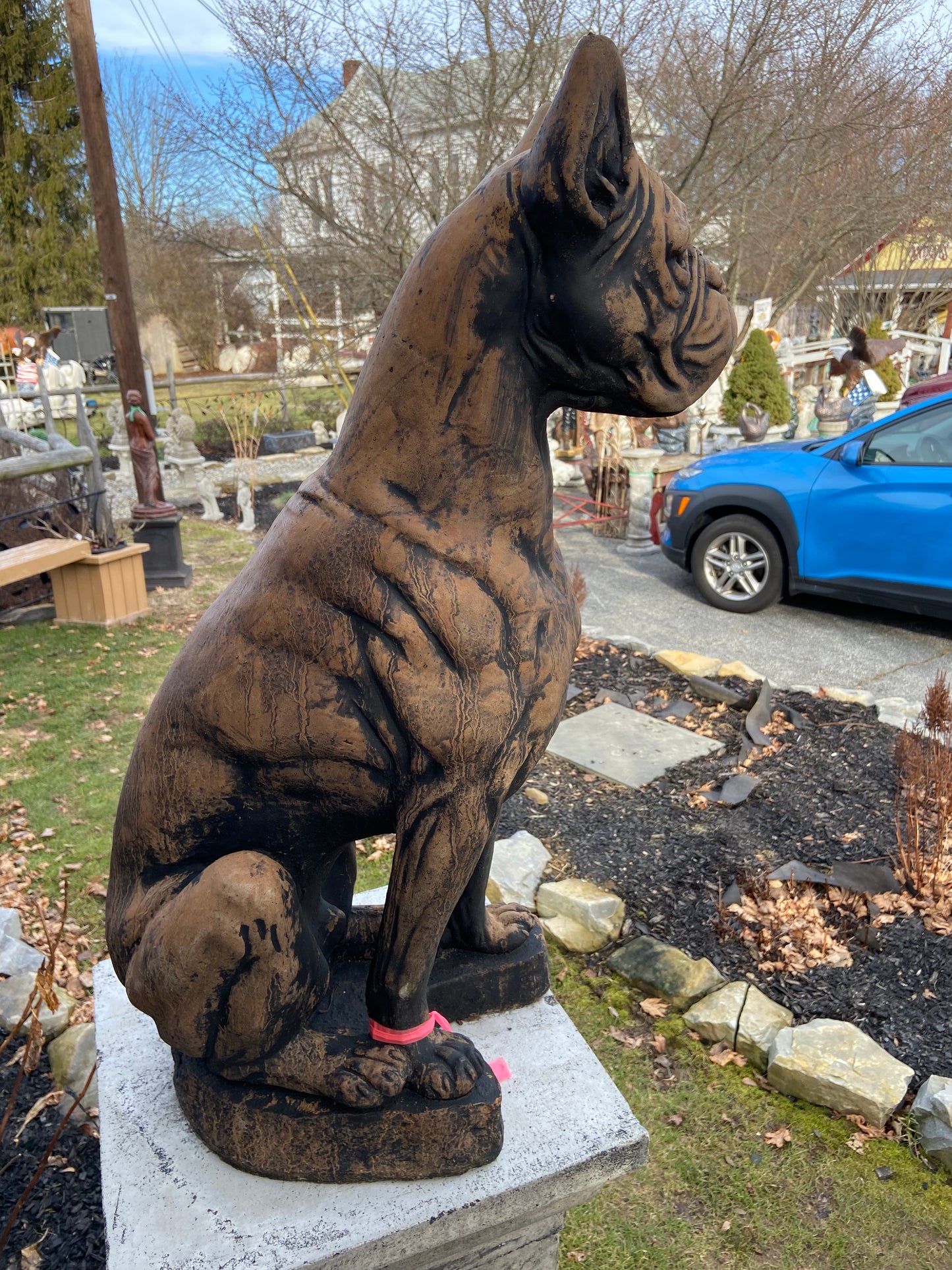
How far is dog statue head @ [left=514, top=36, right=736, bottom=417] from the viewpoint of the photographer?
1.27 metres

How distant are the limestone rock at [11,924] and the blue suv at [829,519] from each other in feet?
18.8

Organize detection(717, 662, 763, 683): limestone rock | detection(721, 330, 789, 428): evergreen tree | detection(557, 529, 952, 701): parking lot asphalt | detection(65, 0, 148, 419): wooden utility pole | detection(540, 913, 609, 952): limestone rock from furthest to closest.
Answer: detection(721, 330, 789, 428): evergreen tree < detection(65, 0, 148, 419): wooden utility pole < detection(557, 529, 952, 701): parking lot asphalt < detection(717, 662, 763, 683): limestone rock < detection(540, 913, 609, 952): limestone rock

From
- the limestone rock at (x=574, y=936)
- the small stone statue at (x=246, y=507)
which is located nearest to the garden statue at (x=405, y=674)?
the limestone rock at (x=574, y=936)

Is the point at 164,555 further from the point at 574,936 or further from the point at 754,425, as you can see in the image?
the point at 754,425

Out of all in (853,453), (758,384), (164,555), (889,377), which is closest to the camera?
(853,453)

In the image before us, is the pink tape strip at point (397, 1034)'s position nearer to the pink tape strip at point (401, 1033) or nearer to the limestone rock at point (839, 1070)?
the pink tape strip at point (401, 1033)

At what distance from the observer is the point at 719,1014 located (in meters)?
3.07

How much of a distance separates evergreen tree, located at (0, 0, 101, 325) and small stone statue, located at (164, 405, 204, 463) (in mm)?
14460

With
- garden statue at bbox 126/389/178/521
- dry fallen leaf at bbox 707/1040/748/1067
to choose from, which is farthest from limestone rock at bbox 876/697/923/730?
garden statue at bbox 126/389/178/521

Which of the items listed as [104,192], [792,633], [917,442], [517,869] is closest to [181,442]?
[104,192]

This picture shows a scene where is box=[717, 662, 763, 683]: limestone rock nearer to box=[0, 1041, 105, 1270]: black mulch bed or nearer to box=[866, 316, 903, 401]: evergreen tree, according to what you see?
box=[0, 1041, 105, 1270]: black mulch bed

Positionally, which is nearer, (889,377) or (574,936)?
(574,936)

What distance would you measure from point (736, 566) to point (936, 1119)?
5274 mm

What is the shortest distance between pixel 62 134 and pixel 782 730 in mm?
26906
